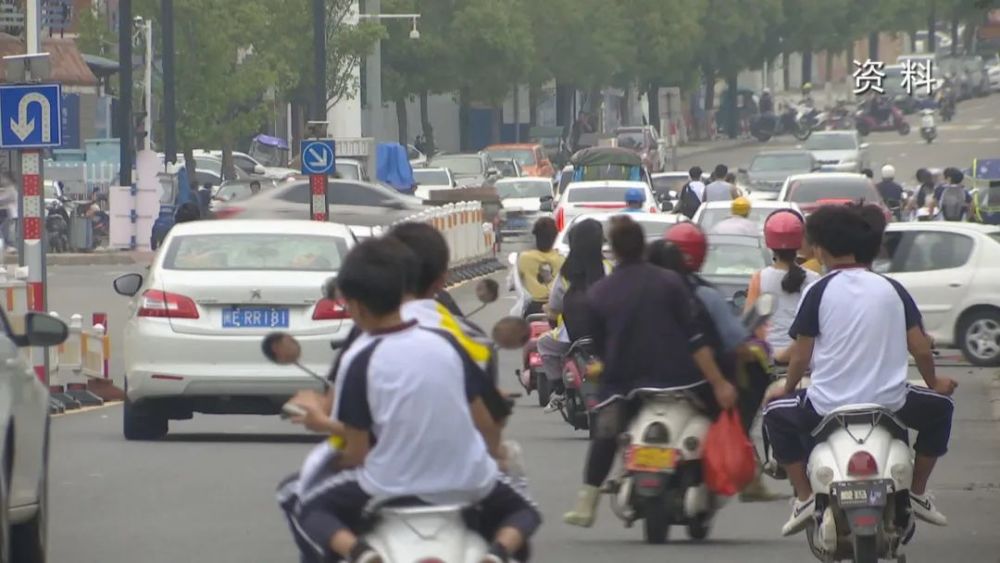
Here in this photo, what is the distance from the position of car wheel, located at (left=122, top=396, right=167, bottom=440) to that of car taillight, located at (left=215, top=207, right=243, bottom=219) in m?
17.2

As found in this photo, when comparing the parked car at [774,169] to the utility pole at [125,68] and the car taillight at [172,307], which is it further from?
the car taillight at [172,307]

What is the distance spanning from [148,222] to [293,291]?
98.2ft

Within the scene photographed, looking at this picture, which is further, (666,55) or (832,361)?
(666,55)

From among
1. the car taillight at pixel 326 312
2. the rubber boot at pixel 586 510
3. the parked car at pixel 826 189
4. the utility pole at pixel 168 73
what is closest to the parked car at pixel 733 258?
the car taillight at pixel 326 312

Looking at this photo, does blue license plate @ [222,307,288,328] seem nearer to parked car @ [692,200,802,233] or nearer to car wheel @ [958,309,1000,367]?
car wheel @ [958,309,1000,367]

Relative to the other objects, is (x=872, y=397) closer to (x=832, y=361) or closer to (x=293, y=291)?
(x=832, y=361)

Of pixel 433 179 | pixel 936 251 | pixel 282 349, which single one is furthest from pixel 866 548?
pixel 433 179

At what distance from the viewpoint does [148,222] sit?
45688 mm

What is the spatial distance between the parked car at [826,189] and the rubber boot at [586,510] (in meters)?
23.7

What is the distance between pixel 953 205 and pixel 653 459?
967 inches

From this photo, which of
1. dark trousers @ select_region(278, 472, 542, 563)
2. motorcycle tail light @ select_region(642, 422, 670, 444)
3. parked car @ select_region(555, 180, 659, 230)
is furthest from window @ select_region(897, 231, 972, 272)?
dark trousers @ select_region(278, 472, 542, 563)

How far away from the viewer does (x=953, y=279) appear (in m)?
25.0

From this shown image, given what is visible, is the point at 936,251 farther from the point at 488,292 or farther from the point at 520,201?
the point at 520,201

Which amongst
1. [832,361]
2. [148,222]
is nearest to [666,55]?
[148,222]
